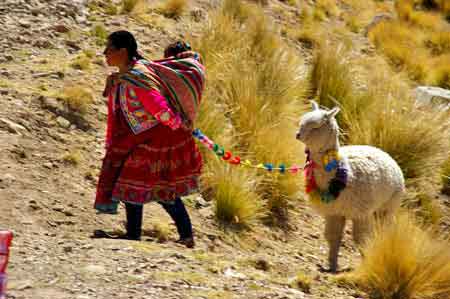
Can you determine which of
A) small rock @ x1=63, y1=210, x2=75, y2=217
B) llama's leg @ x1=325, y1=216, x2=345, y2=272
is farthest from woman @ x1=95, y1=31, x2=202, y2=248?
llama's leg @ x1=325, y1=216, x2=345, y2=272

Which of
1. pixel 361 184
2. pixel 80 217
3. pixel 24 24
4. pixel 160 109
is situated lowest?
Result: pixel 80 217

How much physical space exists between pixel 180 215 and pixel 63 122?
6.75ft

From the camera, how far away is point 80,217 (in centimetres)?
552

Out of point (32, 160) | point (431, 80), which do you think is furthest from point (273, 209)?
point (431, 80)

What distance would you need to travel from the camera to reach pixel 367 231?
5.61 metres

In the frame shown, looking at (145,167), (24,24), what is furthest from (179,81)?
(24,24)

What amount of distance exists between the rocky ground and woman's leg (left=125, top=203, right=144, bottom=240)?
16cm

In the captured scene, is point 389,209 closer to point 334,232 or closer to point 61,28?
point 334,232

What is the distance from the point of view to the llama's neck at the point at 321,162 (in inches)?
213

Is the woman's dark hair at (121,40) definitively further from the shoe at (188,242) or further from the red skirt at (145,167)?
the shoe at (188,242)

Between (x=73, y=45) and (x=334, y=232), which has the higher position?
(x=73, y=45)

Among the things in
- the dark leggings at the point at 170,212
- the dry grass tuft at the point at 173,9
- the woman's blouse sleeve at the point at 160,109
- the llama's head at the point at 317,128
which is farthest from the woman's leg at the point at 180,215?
the dry grass tuft at the point at 173,9

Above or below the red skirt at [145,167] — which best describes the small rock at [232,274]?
below

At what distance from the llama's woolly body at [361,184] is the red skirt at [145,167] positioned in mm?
1071
